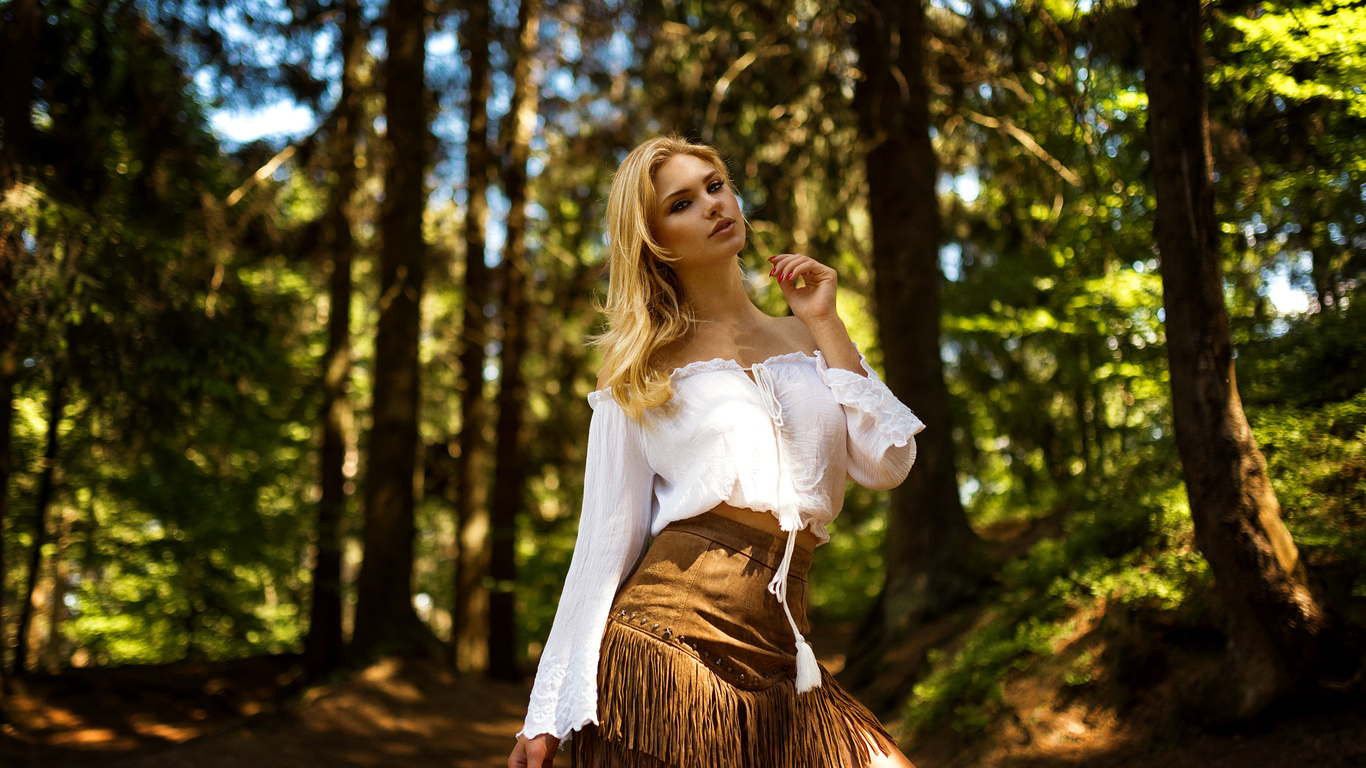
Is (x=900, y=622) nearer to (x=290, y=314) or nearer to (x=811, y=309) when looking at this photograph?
(x=811, y=309)

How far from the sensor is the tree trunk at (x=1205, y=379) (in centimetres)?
369

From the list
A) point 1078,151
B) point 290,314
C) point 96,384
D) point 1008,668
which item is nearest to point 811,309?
point 1008,668

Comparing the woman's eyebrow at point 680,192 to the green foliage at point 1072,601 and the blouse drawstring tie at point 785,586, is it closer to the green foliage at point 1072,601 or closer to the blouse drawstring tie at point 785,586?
the blouse drawstring tie at point 785,586

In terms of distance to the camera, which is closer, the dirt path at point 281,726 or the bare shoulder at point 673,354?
the bare shoulder at point 673,354

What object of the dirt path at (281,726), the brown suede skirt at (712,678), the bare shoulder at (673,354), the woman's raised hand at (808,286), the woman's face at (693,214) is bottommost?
the dirt path at (281,726)

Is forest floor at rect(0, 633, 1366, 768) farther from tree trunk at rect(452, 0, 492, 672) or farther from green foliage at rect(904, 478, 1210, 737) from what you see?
tree trunk at rect(452, 0, 492, 672)

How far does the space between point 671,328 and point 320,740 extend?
701 centimetres

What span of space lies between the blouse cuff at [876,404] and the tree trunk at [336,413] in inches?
404

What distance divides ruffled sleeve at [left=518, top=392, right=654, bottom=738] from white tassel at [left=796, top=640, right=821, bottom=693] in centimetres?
44

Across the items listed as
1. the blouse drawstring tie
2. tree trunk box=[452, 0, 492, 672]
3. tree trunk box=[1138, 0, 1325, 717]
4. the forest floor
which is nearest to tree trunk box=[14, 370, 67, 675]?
the forest floor

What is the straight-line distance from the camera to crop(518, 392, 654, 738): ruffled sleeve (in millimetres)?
2035

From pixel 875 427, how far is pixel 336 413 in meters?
10.9

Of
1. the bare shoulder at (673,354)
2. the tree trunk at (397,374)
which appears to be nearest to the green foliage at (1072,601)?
the bare shoulder at (673,354)

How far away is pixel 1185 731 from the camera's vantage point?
4.26 m
